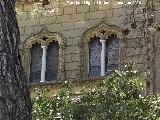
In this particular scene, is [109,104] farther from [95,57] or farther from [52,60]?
[52,60]

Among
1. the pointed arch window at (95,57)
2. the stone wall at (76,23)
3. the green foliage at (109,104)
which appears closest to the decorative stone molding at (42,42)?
the stone wall at (76,23)

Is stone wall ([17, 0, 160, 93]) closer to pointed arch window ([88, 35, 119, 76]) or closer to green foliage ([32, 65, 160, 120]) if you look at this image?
pointed arch window ([88, 35, 119, 76])

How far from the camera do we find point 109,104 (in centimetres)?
725

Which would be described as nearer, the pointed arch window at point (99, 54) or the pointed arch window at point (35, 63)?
the pointed arch window at point (99, 54)

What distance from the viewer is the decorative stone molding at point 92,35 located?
14617 millimetres

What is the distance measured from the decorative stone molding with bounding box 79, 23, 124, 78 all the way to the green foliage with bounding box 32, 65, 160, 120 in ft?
21.5

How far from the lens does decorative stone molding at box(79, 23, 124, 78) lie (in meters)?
14.6

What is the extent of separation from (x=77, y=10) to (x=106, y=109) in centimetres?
844

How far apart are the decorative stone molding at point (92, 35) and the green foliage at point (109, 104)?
6.54 metres

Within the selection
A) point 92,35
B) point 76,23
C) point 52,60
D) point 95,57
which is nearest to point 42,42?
point 52,60

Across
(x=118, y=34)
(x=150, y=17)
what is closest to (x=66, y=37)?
(x=118, y=34)

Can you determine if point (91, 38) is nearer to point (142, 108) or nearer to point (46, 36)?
point (46, 36)

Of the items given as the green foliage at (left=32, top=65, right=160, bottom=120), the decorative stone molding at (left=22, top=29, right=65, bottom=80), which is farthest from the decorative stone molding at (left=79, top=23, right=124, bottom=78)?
the green foliage at (left=32, top=65, right=160, bottom=120)

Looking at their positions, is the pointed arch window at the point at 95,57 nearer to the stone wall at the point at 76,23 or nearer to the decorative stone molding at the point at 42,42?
the stone wall at the point at 76,23
